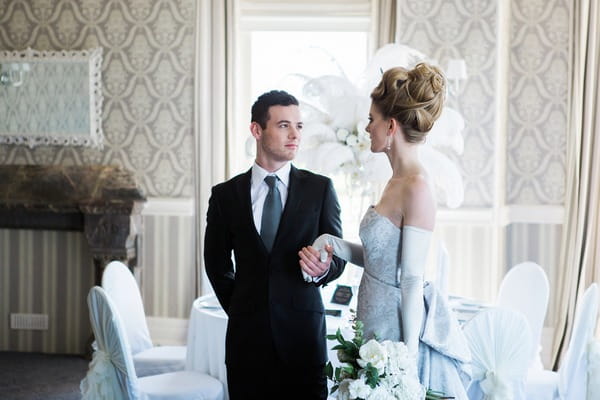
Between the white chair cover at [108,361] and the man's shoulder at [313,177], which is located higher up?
the man's shoulder at [313,177]

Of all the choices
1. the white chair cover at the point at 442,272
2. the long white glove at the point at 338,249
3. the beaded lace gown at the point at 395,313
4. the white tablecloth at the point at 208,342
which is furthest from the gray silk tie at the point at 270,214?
the white chair cover at the point at 442,272

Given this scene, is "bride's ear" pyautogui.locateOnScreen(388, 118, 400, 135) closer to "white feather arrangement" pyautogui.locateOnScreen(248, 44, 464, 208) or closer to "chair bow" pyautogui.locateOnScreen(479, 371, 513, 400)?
"chair bow" pyautogui.locateOnScreen(479, 371, 513, 400)

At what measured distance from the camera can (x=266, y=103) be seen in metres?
2.71

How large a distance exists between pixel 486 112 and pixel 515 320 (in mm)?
2838

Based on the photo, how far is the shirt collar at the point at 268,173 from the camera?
2727mm

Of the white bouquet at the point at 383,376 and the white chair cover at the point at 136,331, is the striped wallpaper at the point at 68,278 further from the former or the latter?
the white bouquet at the point at 383,376

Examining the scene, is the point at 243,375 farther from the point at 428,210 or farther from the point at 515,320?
the point at 515,320

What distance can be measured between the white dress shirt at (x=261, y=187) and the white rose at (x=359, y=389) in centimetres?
79

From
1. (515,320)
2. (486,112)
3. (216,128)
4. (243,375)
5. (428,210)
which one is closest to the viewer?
(428,210)

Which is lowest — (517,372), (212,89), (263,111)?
(517,372)

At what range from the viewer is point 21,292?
21.0 feet

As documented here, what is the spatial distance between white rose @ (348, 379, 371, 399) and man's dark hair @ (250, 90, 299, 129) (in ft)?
3.33

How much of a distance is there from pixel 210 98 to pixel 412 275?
422 centimetres

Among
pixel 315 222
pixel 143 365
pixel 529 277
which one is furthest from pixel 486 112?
pixel 315 222
